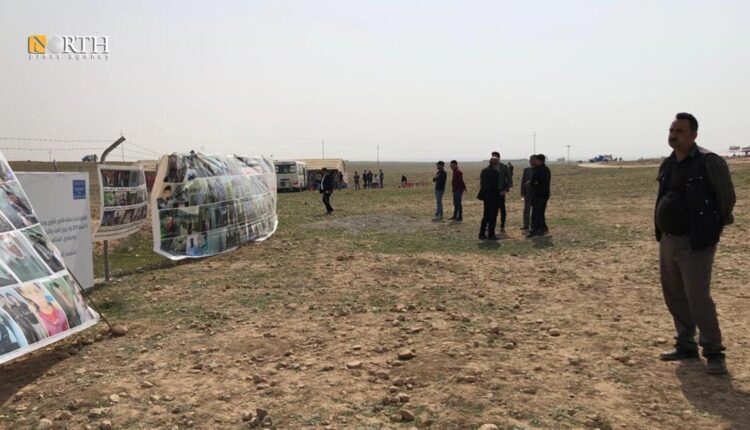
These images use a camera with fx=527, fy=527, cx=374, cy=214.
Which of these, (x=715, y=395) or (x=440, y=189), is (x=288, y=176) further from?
(x=715, y=395)

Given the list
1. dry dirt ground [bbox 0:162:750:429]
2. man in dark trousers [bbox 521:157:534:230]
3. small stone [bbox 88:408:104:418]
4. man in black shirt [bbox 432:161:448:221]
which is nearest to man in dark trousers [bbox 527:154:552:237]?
man in dark trousers [bbox 521:157:534:230]

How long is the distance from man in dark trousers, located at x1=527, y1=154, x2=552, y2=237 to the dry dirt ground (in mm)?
2809

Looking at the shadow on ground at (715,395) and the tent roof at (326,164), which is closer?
the shadow on ground at (715,395)

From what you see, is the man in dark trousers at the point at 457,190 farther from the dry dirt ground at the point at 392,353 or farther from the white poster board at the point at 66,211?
the white poster board at the point at 66,211

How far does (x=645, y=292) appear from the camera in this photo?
22.5 ft

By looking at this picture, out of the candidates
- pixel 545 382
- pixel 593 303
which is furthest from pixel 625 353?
pixel 593 303

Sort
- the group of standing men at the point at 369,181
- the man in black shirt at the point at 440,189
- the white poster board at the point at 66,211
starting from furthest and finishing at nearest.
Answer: the group of standing men at the point at 369,181, the man in black shirt at the point at 440,189, the white poster board at the point at 66,211

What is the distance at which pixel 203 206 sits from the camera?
34.9 feet

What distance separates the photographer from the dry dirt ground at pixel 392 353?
3.72m

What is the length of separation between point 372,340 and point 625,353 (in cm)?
234

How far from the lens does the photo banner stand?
27.8ft

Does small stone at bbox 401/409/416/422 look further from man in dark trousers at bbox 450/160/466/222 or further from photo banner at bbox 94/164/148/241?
man in dark trousers at bbox 450/160/466/222

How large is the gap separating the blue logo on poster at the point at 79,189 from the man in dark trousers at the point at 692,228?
7292mm

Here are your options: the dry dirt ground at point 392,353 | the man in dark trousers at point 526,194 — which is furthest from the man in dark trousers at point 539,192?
the dry dirt ground at point 392,353
